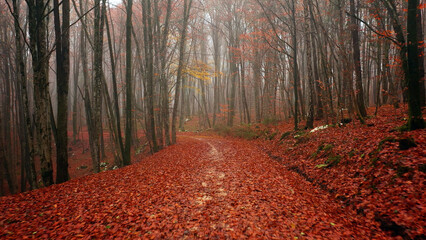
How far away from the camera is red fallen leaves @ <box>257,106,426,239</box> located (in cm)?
313

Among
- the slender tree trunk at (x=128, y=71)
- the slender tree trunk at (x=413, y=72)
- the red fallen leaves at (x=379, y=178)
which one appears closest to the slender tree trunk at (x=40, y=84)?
the slender tree trunk at (x=128, y=71)

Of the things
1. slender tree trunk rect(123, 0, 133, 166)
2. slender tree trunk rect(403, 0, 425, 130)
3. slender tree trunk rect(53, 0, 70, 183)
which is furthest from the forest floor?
slender tree trunk rect(123, 0, 133, 166)

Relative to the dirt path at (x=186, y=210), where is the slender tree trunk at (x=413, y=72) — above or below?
above

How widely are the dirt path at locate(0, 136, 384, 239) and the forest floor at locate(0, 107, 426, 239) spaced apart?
2 cm

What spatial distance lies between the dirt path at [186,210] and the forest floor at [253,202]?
18mm

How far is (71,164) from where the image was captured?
17.6m

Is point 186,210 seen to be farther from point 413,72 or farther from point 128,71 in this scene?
point 128,71

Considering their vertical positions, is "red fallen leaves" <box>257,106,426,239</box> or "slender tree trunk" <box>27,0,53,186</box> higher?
"slender tree trunk" <box>27,0,53,186</box>

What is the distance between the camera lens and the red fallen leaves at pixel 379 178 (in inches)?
123

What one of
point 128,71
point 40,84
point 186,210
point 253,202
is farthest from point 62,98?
point 253,202

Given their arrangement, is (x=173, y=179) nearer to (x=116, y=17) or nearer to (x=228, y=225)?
(x=228, y=225)

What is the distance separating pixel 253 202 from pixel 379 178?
105 inches

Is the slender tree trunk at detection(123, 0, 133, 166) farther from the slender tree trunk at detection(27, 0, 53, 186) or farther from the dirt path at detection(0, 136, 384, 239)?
the dirt path at detection(0, 136, 384, 239)

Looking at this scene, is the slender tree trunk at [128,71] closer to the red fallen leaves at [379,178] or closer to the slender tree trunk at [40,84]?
the slender tree trunk at [40,84]
